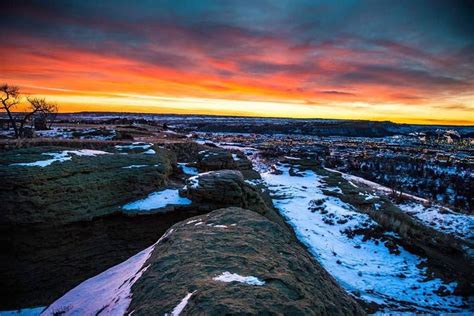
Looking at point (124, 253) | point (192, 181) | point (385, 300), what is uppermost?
point (192, 181)

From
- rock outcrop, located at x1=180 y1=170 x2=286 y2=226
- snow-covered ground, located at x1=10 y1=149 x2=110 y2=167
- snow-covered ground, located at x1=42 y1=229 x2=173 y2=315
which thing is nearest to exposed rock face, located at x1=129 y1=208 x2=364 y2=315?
snow-covered ground, located at x1=42 y1=229 x2=173 y2=315

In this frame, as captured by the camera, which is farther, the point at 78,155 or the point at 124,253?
the point at 78,155

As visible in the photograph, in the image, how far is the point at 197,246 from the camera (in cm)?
427

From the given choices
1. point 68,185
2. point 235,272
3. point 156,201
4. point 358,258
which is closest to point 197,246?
point 235,272

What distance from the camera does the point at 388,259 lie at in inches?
479

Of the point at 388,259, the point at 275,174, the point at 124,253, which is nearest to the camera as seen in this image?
the point at 124,253

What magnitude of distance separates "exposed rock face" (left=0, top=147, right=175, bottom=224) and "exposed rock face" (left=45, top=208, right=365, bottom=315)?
4.90 m

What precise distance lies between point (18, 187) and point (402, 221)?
17847 mm

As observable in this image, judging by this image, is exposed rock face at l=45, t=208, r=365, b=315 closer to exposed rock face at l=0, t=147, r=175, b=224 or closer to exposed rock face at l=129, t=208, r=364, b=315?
exposed rock face at l=129, t=208, r=364, b=315

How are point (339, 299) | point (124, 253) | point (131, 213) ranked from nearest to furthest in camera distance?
1. point (339, 299)
2. point (124, 253)
3. point (131, 213)

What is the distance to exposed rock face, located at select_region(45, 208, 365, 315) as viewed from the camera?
2.85 meters

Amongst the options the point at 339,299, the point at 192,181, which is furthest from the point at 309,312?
the point at 192,181

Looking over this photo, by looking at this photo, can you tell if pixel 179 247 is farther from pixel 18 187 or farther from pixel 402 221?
pixel 402 221

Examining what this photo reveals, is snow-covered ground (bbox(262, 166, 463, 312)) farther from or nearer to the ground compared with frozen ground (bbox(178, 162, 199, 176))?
nearer to the ground
